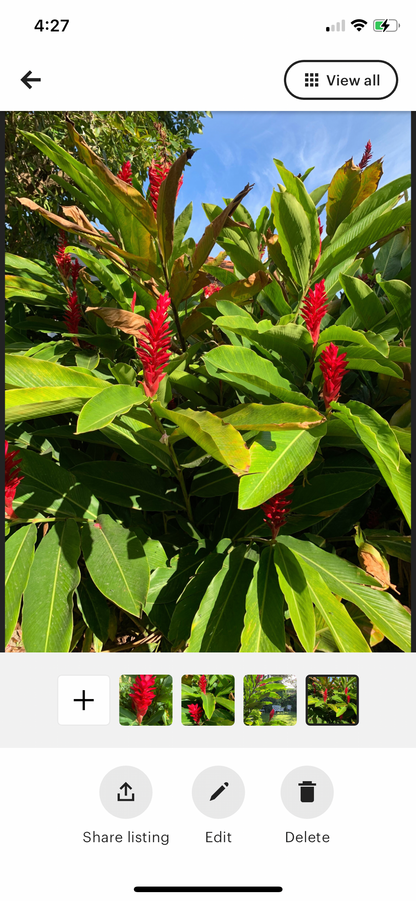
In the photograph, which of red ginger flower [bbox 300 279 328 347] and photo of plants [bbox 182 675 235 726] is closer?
photo of plants [bbox 182 675 235 726]

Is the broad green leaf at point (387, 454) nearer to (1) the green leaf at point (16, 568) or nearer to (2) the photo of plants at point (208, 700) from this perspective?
(2) the photo of plants at point (208, 700)

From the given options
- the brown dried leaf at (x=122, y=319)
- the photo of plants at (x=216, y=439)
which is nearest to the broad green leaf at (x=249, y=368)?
the photo of plants at (x=216, y=439)

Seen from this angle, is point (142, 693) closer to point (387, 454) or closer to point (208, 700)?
point (208, 700)

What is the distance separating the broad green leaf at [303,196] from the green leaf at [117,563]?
0.50 m

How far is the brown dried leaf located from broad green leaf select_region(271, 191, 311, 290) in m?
0.25

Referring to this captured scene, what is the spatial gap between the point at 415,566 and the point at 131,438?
0.37m

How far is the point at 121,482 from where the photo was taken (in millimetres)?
641

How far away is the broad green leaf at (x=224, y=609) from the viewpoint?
0.50 meters

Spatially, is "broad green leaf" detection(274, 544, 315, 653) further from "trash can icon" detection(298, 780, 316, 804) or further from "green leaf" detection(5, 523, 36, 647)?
"green leaf" detection(5, 523, 36, 647)
